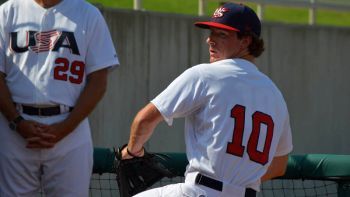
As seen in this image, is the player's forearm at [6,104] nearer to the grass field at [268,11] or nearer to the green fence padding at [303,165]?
the green fence padding at [303,165]

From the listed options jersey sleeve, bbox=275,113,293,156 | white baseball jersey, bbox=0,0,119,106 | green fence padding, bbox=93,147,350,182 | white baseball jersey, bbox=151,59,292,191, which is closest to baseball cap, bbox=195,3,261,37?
white baseball jersey, bbox=151,59,292,191

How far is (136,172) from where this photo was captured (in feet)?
15.6

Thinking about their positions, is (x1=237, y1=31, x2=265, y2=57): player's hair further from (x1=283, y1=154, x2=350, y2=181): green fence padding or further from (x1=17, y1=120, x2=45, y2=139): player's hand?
(x1=283, y1=154, x2=350, y2=181): green fence padding

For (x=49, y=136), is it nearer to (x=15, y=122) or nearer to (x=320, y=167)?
(x=15, y=122)

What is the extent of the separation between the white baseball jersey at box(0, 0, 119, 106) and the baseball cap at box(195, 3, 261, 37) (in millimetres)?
590

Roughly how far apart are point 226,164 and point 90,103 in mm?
802

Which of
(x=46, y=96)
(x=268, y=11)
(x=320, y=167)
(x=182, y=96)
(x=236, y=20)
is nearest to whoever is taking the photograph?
(x=182, y=96)

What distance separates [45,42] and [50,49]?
5cm

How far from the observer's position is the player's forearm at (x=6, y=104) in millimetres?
4699

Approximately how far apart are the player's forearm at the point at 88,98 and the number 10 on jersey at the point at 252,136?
2.57 ft

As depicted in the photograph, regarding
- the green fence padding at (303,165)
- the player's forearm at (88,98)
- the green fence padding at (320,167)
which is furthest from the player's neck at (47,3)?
the green fence padding at (320,167)

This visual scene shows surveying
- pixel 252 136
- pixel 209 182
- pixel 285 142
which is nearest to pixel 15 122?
pixel 209 182

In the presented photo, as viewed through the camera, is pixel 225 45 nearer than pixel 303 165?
Yes

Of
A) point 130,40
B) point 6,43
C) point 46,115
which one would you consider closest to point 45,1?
point 6,43
